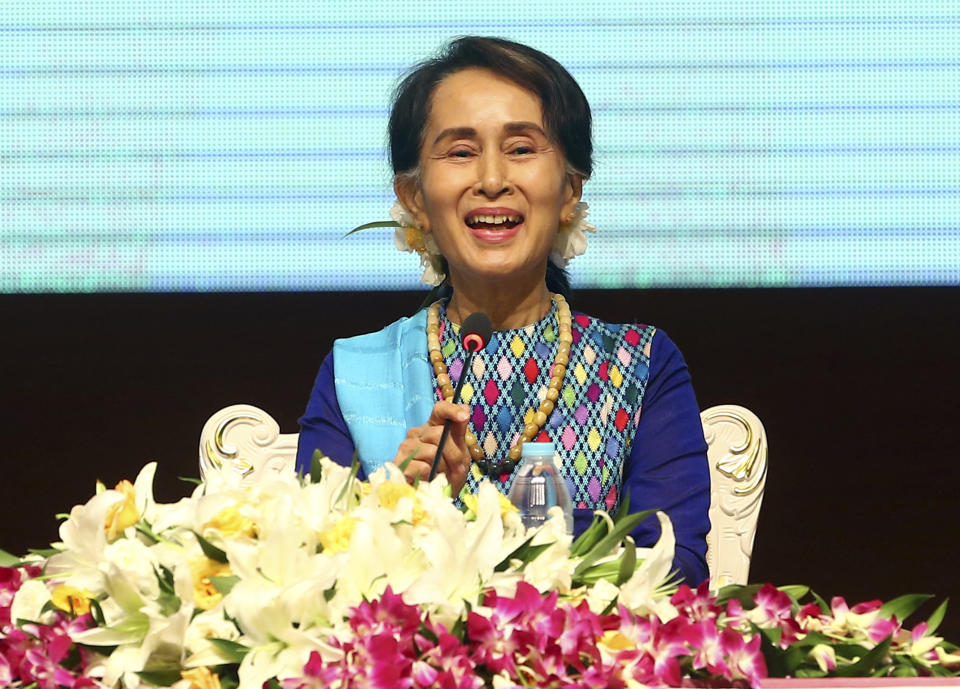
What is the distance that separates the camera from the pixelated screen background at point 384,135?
2629mm

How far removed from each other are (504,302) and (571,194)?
0.59 ft

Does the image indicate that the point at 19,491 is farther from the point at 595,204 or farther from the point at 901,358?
the point at 901,358

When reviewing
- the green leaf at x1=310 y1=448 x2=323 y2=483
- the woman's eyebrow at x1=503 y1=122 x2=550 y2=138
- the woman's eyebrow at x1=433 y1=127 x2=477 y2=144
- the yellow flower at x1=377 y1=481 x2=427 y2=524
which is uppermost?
the woman's eyebrow at x1=503 y1=122 x2=550 y2=138

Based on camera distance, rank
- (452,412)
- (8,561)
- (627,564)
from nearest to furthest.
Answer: (627,564) < (8,561) < (452,412)

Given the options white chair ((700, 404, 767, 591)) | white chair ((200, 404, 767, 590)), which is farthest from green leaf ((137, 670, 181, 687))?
white chair ((700, 404, 767, 591))

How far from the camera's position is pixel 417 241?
189 centimetres

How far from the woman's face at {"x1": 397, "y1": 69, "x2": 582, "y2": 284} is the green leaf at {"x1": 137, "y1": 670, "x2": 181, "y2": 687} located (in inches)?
39.2

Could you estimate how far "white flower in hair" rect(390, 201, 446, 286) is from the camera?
1.89 m

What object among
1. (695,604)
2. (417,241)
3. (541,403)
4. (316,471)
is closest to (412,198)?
(417,241)

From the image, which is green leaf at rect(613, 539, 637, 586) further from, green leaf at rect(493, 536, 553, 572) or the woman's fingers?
the woman's fingers

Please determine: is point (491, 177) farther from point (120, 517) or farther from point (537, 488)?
point (120, 517)

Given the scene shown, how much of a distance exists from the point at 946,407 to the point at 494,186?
5.27 ft

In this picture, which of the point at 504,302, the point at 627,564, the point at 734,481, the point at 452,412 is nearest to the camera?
the point at 627,564

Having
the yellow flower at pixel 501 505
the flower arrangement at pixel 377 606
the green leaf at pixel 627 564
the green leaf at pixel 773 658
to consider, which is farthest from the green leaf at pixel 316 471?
the green leaf at pixel 773 658
